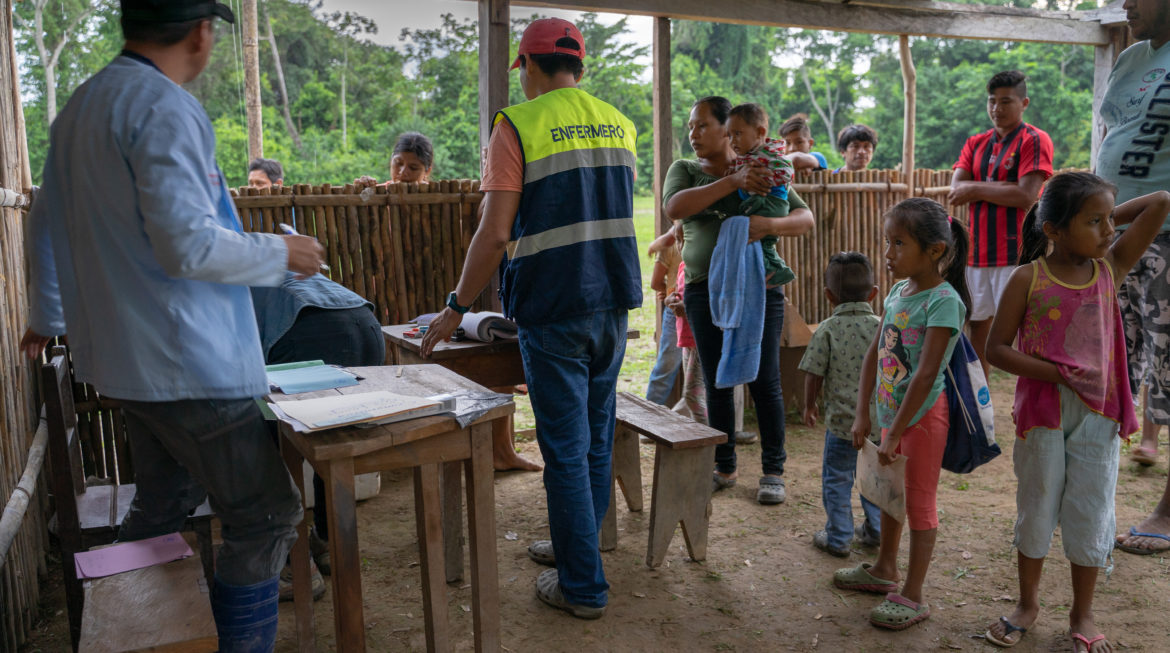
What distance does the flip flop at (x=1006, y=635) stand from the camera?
3.05 m

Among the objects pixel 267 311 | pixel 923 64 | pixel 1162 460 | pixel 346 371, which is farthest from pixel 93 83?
pixel 923 64

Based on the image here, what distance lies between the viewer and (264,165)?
275 inches

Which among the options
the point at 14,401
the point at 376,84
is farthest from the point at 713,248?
the point at 376,84

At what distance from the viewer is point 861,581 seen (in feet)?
11.6

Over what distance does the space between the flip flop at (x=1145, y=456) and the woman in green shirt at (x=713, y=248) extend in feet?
7.02

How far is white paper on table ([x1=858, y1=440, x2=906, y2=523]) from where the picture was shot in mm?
3078

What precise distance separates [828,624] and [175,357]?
2.52 meters

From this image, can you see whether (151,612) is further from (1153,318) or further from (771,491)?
(1153,318)

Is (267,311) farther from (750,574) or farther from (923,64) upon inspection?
(923,64)

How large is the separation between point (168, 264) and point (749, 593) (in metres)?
2.65

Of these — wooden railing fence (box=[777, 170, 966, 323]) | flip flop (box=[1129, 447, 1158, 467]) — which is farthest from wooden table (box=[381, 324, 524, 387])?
flip flop (box=[1129, 447, 1158, 467])

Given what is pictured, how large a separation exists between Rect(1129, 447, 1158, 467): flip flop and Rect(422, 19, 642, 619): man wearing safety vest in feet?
11.6

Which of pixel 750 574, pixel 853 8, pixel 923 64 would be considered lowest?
pixel 750 574

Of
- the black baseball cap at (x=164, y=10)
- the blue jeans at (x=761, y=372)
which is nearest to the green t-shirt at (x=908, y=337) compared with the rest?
the blue jeans at (x=761, y=372)
